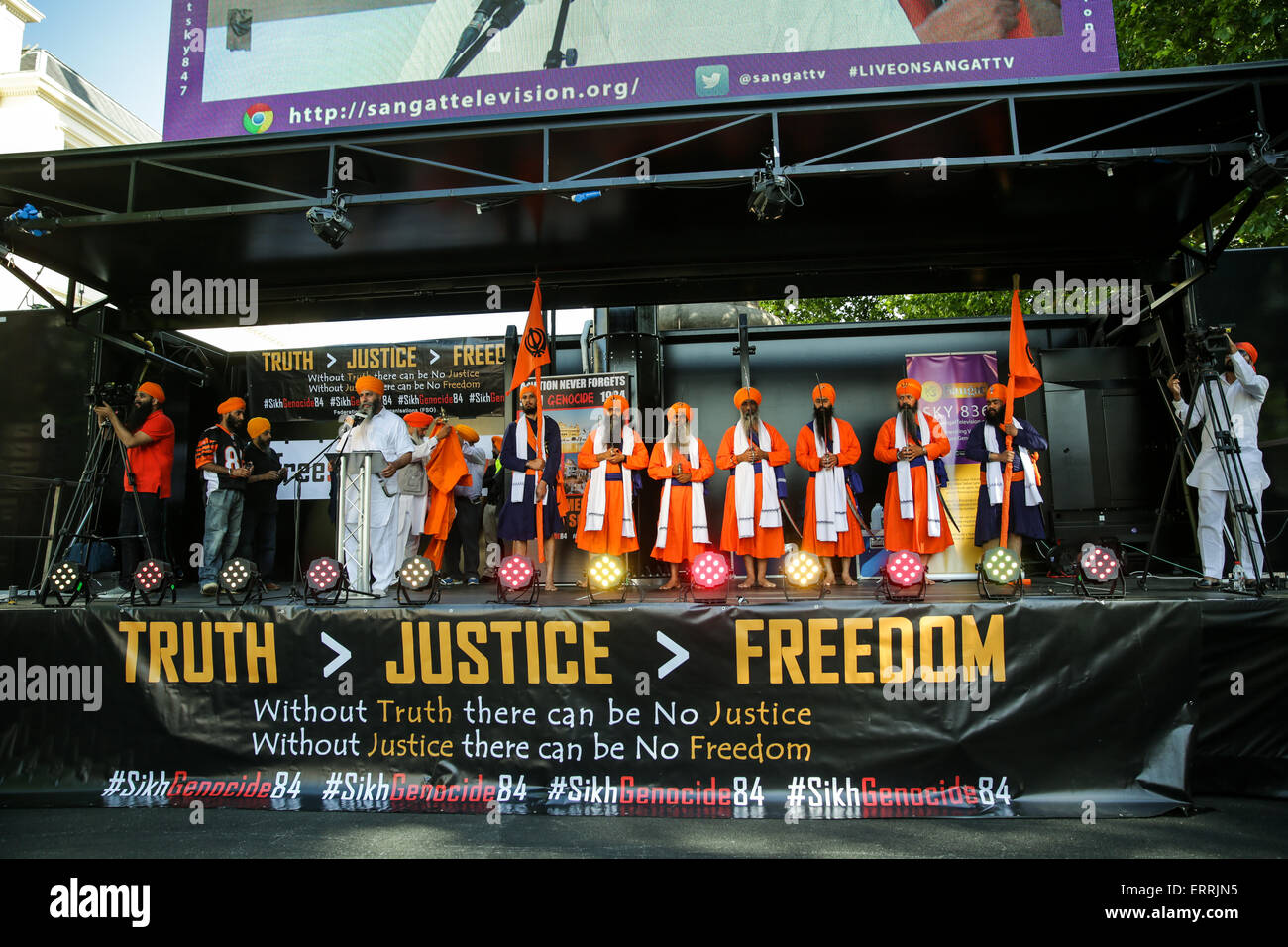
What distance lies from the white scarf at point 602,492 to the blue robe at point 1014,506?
130 inches

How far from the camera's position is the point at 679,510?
23.6 ft

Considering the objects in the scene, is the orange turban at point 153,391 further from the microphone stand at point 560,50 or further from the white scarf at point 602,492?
the microphone stand at point 560,50

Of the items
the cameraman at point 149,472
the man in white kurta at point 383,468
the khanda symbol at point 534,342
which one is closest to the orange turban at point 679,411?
the khanda symbol at point 534,342

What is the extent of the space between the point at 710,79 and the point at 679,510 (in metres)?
3.90

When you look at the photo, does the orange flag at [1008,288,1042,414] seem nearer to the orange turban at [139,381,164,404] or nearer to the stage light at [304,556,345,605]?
the stage light at [304,556,345,605]

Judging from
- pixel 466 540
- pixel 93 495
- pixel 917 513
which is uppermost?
pixel 93 495

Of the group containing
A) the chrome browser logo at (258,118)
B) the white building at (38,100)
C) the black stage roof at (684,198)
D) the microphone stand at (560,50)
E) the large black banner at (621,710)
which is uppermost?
the white building at (38,100)

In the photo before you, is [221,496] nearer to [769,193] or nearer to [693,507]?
[693,507]

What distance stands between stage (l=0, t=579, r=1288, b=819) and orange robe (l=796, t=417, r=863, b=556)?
209 cm

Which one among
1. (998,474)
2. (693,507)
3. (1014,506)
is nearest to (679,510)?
(693,507)

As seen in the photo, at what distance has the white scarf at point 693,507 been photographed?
717 cm

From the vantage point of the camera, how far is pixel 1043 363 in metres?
8.42

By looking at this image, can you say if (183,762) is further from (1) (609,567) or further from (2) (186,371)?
(2) (186,371)

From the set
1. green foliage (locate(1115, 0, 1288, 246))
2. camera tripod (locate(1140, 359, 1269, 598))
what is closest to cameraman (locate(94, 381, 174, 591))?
camera tripod (locate(1140, 359, 1269, 598))
